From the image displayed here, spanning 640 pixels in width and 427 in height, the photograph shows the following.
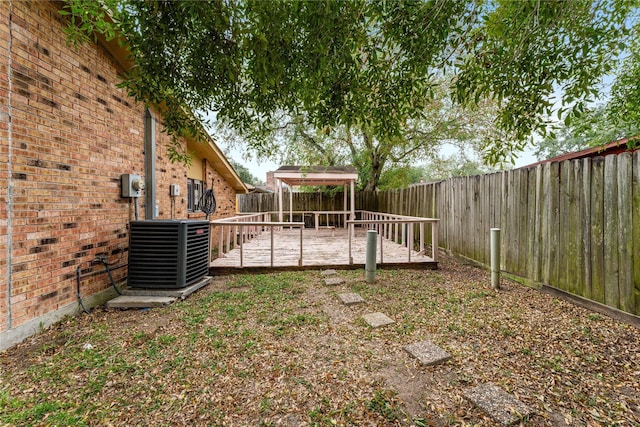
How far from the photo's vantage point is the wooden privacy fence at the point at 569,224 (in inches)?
114

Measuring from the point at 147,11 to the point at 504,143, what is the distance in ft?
10.1

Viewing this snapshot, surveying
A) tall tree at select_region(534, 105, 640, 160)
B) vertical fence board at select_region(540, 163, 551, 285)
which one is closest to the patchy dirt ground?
vertical fence board at select_region(540, 163, 551, 285)

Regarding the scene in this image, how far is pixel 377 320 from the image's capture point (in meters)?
3.00

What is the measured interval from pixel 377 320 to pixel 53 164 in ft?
12.6

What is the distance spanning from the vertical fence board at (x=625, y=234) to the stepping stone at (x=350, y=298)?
9.13ft

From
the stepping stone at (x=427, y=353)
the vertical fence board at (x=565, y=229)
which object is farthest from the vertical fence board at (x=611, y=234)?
the stepping stone at (x=427, y=353)

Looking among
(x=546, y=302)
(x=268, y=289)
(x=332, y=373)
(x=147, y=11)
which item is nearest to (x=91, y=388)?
(x=332, y=373)

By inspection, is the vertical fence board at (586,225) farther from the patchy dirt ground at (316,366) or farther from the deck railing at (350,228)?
the deck railing at (350,228)

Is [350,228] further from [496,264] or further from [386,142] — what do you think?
[386,142]

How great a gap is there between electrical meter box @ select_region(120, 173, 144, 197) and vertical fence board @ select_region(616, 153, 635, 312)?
6069 millimetres

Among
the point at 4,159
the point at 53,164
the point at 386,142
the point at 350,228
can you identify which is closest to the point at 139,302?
the point at 53,164

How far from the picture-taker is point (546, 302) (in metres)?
3.54

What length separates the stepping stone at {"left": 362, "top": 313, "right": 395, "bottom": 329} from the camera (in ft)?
9.55

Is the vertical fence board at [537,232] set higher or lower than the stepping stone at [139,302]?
higher
